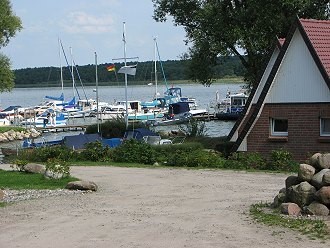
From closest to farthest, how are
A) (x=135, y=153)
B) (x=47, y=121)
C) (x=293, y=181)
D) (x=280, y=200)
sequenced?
(x=293, y=181) → (x=280, y=200) → (x=135, y=153) → (x=47, y=121)

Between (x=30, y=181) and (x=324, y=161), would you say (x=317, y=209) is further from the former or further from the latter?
(x=30, y=181)

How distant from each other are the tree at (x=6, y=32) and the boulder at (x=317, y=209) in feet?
149

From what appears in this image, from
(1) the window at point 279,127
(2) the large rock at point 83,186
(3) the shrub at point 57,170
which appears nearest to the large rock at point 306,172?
(2) the large rock at point 83,186

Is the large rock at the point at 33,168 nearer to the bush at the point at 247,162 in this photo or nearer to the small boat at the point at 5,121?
the bush at the point at 247,162

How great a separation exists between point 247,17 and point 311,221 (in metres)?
23.6

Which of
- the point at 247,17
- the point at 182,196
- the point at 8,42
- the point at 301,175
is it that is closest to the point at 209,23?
the point at 247,17

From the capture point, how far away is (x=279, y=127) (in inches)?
1111

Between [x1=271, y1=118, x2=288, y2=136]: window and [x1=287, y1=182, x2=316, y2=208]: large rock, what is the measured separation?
13566 millimetres

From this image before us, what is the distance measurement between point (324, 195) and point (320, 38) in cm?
1503

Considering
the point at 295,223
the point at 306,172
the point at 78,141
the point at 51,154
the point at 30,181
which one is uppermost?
the point at 306,172

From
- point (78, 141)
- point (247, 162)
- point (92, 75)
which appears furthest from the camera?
point (92, 75)

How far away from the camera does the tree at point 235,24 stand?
3462cm

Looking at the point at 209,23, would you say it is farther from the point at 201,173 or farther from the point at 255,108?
the point at 201,173

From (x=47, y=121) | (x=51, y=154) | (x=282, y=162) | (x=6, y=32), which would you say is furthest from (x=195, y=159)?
(x=47, y=121)
